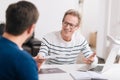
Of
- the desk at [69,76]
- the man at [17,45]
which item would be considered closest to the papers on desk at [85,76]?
the desk at [69,76]

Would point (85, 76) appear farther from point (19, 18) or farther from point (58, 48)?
point (19, 18)

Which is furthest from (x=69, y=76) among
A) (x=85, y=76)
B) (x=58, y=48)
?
(x=58, y=48)

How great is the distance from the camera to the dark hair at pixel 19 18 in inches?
48.4

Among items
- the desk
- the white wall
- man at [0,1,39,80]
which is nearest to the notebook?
the desk

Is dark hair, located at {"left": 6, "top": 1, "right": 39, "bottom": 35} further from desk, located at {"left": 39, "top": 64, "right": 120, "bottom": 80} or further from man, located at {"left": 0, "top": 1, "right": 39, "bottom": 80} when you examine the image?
desk, located at {"left": 39, "top": 64, "right": 120, "bottom": 80}

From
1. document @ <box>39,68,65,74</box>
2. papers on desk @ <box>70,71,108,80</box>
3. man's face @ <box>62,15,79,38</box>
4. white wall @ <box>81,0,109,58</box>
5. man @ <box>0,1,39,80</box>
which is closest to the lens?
man @ <box>0,1,39,80</box>

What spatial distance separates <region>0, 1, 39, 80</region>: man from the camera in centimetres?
120

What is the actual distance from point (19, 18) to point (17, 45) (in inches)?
5.3

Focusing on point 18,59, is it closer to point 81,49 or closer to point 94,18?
point 81,49

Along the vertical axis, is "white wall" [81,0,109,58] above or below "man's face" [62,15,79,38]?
below

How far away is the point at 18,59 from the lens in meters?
1.19

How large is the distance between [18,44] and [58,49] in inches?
54.0

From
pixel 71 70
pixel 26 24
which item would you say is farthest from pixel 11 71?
pixel 71 70

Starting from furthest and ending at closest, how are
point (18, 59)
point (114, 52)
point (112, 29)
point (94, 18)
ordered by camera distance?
point (94, 18), point (112, 29), point (114, 52), point (18, 59)
